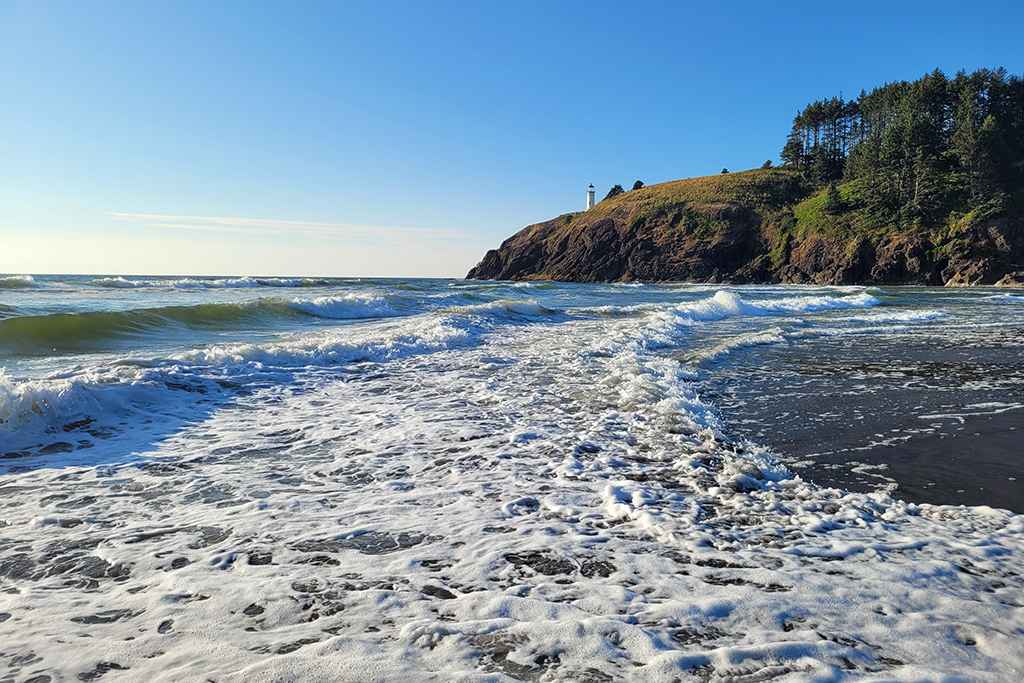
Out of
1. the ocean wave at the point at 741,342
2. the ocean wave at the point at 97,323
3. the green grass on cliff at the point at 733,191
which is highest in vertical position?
the green grass on cliff at the point at 733,191

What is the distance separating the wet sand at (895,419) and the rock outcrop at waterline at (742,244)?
4821cm

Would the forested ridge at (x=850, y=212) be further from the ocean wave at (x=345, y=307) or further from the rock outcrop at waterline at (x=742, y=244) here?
the ocean wave at (x=345, y=307)

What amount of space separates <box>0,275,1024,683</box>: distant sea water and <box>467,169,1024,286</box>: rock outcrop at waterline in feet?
169

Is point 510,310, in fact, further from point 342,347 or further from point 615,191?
point 615,191

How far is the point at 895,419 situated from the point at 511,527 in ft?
14.3

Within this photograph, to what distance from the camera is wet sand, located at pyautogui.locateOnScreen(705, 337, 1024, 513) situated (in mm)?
3811

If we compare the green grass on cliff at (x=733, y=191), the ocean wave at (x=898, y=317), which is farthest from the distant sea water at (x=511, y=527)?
the green grass on cliff at (x=733, y=191)

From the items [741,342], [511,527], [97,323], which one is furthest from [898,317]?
[97,323]

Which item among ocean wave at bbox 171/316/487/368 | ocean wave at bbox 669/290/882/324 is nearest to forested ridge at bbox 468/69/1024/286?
ocean wave at bbox 669/290/882/324

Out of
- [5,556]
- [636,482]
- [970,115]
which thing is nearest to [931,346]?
[636,482]

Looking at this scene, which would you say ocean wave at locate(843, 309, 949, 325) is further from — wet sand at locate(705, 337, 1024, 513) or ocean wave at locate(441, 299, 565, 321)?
ocean wave at locate(441, 299, 565, 321)

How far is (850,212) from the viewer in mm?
58781

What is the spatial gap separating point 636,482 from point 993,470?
260 cm

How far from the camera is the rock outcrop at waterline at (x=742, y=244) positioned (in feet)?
153
